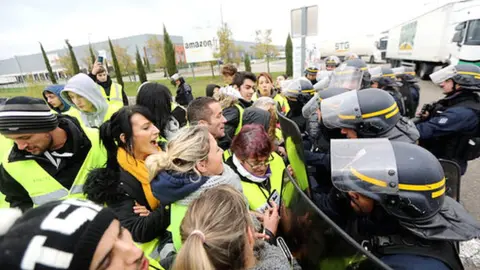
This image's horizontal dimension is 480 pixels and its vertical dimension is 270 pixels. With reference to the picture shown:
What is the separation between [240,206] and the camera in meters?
1.17

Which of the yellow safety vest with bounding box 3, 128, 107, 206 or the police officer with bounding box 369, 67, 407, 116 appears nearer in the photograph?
the yellow safety vest with bounding box 3, 128, 107, 206

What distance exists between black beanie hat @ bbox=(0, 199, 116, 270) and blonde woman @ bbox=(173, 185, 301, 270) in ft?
1.10

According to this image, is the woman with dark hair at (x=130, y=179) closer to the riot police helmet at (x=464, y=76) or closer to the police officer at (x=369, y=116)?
the police officer at (x=369, y=116)

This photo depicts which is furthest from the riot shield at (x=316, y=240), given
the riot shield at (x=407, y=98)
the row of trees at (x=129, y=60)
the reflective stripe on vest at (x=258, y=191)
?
the row of trees at (x=129, y=60)

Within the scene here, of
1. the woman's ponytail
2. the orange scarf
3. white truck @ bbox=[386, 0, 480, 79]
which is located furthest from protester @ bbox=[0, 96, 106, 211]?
white truck @ bbox=[386, 0, 480, 79]

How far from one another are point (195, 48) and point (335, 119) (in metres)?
28.1

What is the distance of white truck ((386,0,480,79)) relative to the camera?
10852mm

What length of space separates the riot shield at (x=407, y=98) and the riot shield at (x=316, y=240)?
507cm

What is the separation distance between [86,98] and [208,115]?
5.53 ft

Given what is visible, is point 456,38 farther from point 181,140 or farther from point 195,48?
point 195,48

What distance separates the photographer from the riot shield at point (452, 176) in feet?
5.24

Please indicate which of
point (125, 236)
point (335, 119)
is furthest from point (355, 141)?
point (125, 236)

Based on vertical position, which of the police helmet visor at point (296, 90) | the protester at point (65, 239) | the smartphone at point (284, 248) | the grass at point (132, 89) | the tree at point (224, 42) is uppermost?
the tree at point (224, 42)

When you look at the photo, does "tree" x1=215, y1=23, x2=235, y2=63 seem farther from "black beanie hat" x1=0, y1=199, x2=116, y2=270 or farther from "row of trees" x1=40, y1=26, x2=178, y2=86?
"black beanie hat" x1=0, y1=199, x2=116, y2=270
